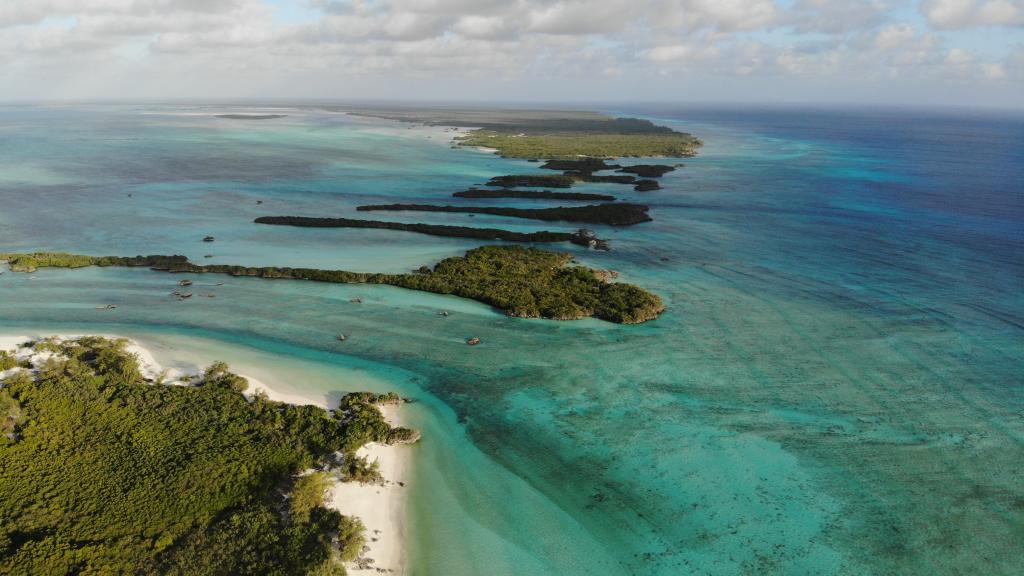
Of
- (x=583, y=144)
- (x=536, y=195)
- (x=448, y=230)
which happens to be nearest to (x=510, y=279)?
(x=448, y=230)

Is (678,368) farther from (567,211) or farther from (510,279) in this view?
(567,211)

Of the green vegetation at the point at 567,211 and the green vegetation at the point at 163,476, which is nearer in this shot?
the green vegetation at the point at 163,476

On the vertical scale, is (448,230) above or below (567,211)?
below

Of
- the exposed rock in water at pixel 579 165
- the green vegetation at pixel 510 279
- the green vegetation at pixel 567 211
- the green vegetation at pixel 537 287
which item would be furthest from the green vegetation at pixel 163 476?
the exposed rock in water at pixel 579 165

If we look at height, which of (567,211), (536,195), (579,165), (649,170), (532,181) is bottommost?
(567,211)

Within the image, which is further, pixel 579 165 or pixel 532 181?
pixel 579 165

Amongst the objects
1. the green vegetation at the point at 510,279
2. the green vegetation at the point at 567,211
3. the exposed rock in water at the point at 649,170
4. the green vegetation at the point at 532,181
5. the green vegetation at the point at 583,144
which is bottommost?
the green vegetation at the point at 510,279

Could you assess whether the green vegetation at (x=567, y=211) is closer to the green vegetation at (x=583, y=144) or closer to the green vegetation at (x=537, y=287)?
the green vegetation at (x=537, y=287)

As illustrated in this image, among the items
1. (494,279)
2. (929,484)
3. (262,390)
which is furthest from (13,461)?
(929,484)
